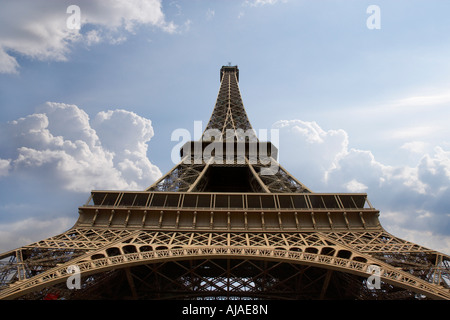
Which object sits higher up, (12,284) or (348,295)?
(12,284)

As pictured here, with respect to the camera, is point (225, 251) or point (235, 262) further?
point (235, 262)

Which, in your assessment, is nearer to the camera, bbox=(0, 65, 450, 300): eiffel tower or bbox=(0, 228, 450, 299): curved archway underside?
bbox=(0, 228, 450, 299): curved archway underside

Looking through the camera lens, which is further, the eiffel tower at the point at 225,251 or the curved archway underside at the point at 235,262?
the eiffel tower at the point at 225,251

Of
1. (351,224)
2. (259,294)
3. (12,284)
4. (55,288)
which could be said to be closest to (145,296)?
(55,288)

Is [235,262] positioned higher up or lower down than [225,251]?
lower down
